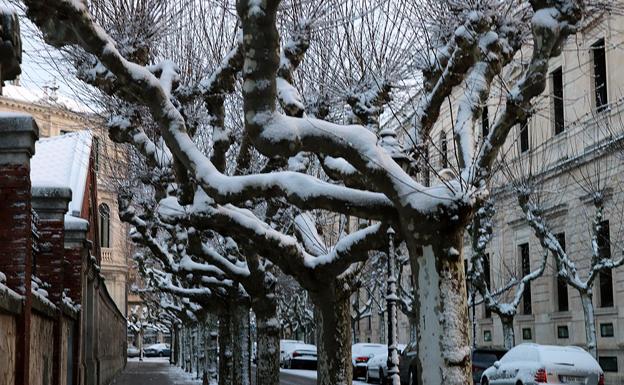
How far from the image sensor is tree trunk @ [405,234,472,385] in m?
8.70

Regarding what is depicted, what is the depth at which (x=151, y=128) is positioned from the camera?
1658 cm

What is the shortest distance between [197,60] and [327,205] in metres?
7.30

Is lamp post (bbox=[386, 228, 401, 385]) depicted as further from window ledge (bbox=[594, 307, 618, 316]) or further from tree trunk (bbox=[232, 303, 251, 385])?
window ledge (bbox=[594, 307, 618, 316])

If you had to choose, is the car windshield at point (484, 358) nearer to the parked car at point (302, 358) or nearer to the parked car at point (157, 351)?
the parked car at point (302, 358)

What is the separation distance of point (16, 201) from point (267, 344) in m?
7.89

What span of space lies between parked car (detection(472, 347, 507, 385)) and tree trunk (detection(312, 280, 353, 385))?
35.0 ft

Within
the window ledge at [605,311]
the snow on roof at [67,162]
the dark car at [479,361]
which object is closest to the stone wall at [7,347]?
the snow on roof at [67,162]

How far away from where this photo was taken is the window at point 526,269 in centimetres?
3421

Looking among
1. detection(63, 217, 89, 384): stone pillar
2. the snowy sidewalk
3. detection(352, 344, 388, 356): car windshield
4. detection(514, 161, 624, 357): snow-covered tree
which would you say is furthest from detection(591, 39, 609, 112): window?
the snowy sidewalk

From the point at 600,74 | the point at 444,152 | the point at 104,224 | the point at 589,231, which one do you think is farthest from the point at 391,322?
the point at 104,224

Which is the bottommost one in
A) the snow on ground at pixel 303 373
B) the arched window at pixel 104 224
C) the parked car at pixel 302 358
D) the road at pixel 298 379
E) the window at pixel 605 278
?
the snow on ground at pixel 303 373

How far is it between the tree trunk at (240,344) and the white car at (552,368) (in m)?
5.67

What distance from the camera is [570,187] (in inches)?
1181

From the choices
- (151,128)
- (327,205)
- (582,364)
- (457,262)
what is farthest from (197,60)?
(582,364)
